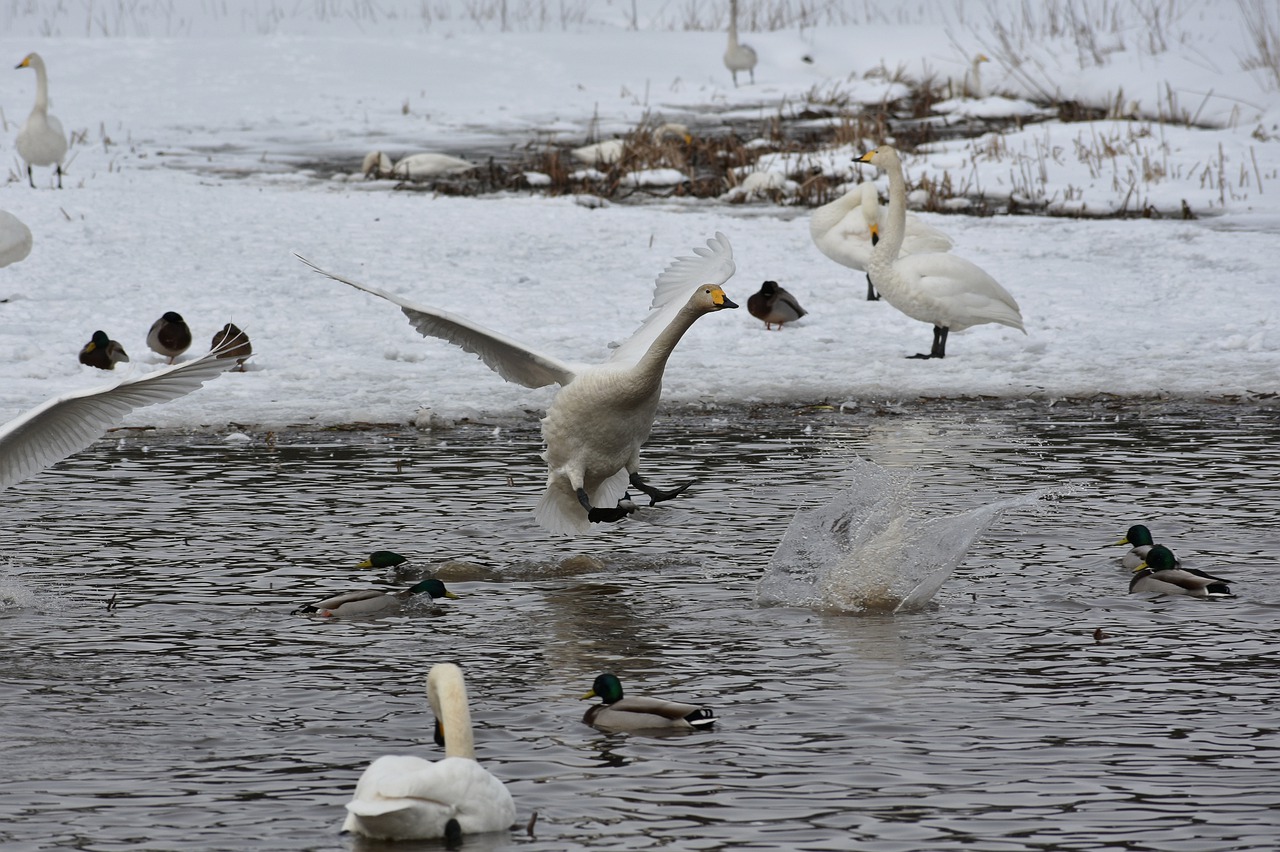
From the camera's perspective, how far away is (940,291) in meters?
13.5

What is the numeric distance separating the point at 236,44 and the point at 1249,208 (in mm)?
18134

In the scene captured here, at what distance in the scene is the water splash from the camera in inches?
285

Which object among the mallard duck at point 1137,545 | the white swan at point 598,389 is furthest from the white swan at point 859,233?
the mallard duck at point 1137,545

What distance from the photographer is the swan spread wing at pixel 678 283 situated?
8.70 meters

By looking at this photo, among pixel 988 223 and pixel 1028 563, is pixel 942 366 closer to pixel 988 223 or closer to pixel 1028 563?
pixel 988 223

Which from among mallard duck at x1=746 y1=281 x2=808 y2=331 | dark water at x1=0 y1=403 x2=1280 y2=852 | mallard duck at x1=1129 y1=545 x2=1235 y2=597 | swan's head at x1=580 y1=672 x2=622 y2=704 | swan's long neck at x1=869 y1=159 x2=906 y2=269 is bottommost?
dark water at x1=0 y1=403 x2=1280 y2=852

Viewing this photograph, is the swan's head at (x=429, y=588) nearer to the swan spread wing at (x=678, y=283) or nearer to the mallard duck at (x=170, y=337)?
the swan spread wing at (x=678, y=283)

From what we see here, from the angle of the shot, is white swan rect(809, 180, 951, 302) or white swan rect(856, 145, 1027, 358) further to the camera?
white swan rect(809, 180, 951, 302)

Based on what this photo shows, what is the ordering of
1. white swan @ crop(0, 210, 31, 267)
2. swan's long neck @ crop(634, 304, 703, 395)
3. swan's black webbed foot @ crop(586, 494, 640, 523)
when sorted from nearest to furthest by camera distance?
swan's long neck @ crop(634, 304, 703, 395) < swan's black webbed foot @ crop(586, 494, 640, 523) < white swan @ crop(0, 210, 31, 267)

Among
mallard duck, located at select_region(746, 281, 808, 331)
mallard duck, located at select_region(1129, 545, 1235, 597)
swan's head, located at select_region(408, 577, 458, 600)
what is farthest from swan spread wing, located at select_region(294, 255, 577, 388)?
mallard duck, located at select_region(746, 281, 808, 331)

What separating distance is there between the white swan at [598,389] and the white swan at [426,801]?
12.1ft

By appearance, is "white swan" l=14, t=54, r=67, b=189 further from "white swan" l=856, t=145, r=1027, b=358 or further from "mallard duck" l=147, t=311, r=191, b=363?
"white swan" l=856, t=145, r=1027, b=358

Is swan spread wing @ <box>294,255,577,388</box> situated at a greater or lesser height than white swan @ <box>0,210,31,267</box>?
lesser

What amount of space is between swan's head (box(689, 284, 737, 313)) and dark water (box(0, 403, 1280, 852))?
1179 mm
